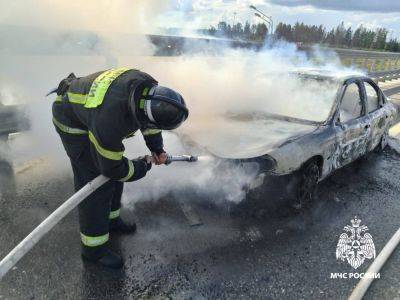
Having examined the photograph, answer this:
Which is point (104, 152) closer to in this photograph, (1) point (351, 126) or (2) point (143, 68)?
(1) point (351, 126)

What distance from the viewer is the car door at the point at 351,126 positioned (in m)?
4.50

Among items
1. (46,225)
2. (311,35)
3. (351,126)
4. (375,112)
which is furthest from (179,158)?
(311,35)

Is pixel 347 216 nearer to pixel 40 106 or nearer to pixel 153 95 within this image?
pixel 153 95

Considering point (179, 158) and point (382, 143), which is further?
point (382, 143)

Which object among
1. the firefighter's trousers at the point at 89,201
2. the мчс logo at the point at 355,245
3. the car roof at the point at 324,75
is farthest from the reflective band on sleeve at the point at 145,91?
the car roof at the point at 324,75

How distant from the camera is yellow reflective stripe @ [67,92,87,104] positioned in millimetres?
2822

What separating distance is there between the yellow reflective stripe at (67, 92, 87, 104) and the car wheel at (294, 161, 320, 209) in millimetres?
2302

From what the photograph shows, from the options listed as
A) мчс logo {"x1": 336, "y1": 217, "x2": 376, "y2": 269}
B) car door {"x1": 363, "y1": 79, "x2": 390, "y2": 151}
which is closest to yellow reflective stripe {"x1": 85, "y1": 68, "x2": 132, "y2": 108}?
мчс logo {"x1": 336, "y1": 217, "x2": 376, "y2": 269}

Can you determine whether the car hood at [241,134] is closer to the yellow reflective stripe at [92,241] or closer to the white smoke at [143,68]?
the white smoke at [143,68]

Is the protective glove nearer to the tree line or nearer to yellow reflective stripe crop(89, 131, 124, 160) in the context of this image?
yellow reflective stripe crop(89, 131, 124, 160)

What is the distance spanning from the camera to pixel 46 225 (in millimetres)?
2670

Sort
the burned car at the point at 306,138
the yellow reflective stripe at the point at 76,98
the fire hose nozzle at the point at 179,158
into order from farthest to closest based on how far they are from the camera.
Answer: the burned car at the point at 306,138, the fire hose nozzle at the point at 179,158, the yellow reflective stripe at the point at 76,98

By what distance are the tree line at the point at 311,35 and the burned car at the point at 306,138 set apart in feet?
12.7

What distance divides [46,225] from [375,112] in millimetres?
4646
